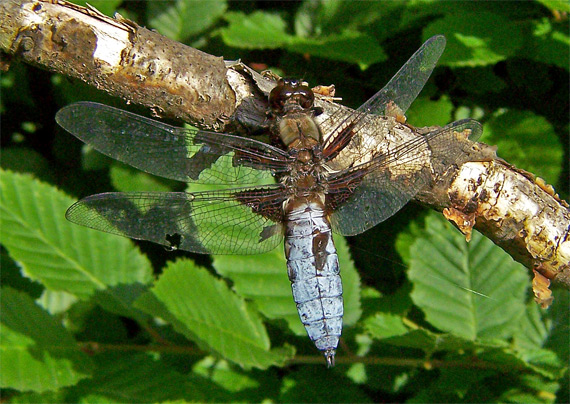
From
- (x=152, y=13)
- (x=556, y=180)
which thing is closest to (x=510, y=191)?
(x=556, y=180)

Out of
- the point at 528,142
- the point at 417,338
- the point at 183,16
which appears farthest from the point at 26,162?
the point at 528,142

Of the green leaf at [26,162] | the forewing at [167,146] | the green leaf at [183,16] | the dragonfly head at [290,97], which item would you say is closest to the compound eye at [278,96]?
the dragonfly head at [290,97]

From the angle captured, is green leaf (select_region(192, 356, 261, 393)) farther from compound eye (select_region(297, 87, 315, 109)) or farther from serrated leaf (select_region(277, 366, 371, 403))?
compound eye (select_region(297, 87, 315, 109))

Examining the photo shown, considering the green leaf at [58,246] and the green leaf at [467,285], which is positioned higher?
the green leaf at [58,246]

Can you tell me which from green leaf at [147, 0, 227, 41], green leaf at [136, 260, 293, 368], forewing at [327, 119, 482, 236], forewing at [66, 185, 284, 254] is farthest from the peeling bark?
green leaf at [147, 0, 227, 41]

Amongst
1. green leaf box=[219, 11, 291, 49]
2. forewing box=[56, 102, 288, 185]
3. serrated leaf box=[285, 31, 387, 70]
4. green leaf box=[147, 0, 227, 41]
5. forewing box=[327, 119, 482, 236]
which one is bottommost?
forewing box=[327, 119, 482, 236]

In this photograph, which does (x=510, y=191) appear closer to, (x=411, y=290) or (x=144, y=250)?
(x=411, y=290)

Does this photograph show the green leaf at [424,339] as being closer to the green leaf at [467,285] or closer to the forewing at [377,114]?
the green leaf at [467,285]
